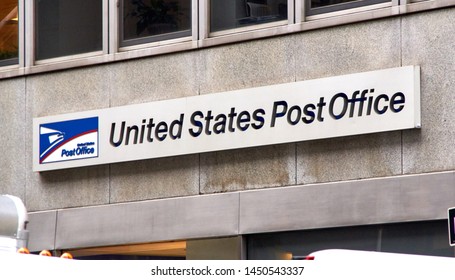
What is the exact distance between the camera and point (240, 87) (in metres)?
15.9

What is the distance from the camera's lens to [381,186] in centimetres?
1452

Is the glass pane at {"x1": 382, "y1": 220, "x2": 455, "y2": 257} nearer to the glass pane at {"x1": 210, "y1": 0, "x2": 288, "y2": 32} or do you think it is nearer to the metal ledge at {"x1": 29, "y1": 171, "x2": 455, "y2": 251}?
the metal ledge at {"x1": 29, "y1": 171, "x2": 455, "y2": 251}

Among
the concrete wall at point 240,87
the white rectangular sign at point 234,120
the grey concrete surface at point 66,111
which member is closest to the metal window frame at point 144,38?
the concrete wall at point 240,87

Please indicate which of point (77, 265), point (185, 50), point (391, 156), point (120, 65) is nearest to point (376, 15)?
point (391, 156)

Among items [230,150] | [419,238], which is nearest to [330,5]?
[230,150]

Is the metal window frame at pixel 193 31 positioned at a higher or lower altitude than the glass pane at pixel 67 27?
lower

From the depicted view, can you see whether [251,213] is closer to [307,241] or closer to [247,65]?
[307,241]

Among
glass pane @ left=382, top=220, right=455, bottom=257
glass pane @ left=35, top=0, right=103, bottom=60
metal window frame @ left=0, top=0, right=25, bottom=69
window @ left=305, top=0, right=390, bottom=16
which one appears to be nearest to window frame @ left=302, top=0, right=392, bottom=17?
window @ left=305, top=0, right=390, bottom=16

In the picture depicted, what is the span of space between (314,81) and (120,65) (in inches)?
130

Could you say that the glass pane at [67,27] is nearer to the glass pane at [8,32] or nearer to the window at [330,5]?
the glass pane at [8,32]

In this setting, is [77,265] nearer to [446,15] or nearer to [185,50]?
[446,15]

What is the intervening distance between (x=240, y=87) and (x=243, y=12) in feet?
3.51

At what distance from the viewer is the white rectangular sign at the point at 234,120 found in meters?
14.5

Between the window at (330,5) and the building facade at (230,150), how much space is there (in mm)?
19
